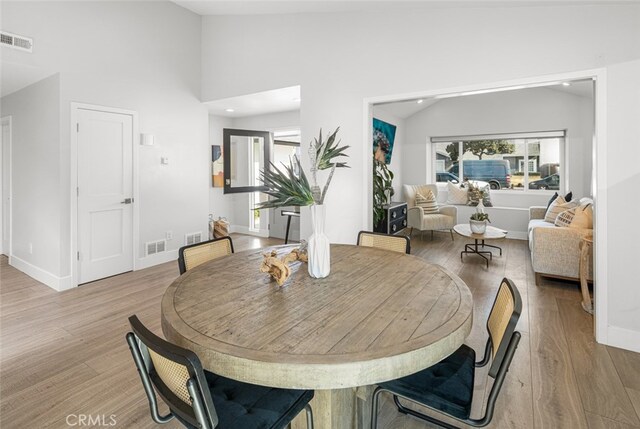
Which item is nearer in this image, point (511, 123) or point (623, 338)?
point (623, 338)

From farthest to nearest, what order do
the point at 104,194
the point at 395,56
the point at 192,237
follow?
the point at 192,237 → the point at 104,194 → the point at 395,56

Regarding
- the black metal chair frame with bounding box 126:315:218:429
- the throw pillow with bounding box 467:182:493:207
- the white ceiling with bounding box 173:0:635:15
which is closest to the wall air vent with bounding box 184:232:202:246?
the white ceiling with bounding box 173:0:635:15

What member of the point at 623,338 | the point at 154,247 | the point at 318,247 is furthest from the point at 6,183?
the point at 623,338

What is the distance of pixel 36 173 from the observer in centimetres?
394

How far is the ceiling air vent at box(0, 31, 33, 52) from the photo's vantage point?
3.13m

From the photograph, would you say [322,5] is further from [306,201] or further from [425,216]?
[425,216]

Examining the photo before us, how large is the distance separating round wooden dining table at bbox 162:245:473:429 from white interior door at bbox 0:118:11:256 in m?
4.75

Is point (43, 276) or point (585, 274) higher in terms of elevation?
point (585, 274)

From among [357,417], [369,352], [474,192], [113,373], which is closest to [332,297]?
[369,352]

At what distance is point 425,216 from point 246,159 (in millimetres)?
3474

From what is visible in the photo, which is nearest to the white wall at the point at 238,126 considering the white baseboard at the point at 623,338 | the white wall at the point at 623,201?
the white wall at the point at 623,201

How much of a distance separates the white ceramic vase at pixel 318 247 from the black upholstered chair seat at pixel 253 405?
0.56 meters

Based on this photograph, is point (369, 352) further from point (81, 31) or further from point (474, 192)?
point (474, 192)

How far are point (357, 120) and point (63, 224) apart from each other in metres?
3.48
